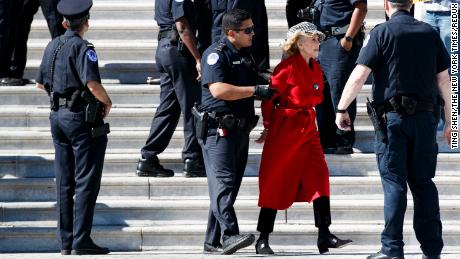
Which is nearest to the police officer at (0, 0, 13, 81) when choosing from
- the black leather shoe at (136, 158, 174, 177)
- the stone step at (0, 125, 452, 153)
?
the stone step at (0, 125, 452, 153)

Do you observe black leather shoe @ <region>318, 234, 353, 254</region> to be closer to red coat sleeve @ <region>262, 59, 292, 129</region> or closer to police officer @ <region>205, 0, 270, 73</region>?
red coat sleeve @ <region>262, 59, 292, 129</region>

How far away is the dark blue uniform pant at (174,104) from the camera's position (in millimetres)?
11484

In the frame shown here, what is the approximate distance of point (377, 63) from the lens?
9594mm

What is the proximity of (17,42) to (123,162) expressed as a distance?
1.93 m

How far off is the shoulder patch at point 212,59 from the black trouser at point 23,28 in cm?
298

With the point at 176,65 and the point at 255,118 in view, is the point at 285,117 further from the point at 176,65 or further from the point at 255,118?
the point at 176,65

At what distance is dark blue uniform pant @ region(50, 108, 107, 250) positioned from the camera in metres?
10.4

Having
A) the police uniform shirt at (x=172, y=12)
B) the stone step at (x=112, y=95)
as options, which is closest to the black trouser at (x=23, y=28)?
the stone step at (x=112, y=95)

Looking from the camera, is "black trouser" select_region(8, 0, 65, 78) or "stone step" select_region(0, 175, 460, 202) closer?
"stone step" select_region(0, 175, 460, 202)

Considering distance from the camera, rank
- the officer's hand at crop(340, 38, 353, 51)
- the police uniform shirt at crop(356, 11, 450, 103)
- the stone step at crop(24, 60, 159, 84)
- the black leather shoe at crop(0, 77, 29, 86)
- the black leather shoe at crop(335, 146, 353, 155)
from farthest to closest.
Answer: the stone step at crop(24, 60, 159, 84)
the black leather shoe at crop(0, 77, 29, 86)
the black leather shoe at crop(335, 146, 353, 155)
the officer's hand at crop(340, 38, 353, 51)
the police uniform shirt at crop(356, 11, 450, 103)

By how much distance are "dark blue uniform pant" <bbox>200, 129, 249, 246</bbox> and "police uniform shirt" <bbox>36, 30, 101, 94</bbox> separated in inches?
39.4

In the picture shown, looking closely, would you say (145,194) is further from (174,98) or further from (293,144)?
(293,144)

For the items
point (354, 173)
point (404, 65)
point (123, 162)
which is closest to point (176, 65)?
point (123, 162)

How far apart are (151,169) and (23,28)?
2.35 meters
